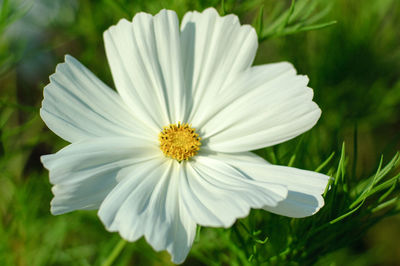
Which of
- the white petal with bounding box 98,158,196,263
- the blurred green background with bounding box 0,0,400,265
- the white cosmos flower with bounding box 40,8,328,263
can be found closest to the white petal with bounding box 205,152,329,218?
the white cosmos flower with bounding box 40,8,328,263

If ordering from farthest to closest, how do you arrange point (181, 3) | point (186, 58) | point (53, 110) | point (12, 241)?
point (12, 241), point (181, 3), point (186, 58), point (53, 110)

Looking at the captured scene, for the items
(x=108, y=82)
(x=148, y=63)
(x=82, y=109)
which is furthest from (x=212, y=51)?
(x=108, y=82)

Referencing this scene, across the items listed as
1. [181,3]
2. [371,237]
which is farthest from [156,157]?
[371,237]

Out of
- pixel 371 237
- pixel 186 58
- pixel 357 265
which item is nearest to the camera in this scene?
pixel 186 58

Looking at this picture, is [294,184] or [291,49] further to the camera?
[291,49]

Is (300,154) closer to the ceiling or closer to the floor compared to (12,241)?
closer to the ceiling

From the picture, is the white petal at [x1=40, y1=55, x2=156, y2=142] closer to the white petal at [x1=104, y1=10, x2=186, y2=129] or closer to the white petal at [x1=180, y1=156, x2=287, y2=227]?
the white petal at [x1=104, y1=10, x2=186, y2=129]

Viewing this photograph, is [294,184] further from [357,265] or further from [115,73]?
[357,265]
